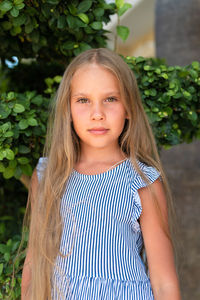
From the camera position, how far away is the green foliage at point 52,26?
192 centimetres

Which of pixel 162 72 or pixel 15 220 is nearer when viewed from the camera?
pixel 162 72

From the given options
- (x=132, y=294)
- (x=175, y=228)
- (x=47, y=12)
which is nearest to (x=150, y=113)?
(x=175, y=228)

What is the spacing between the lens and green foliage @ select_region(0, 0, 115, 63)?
1.92 m

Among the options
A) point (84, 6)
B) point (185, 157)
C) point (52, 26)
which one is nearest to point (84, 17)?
point (84, 6)

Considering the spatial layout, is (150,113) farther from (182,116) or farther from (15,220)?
(15,220)

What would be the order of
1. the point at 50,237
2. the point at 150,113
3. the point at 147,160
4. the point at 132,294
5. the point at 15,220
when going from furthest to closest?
the point at 15,220 < the point at 150,113 < the point at 147,160 < the point at 50,237 < the point at 132,294

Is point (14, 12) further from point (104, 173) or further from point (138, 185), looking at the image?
point (138, 185)

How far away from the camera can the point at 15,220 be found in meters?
2.67

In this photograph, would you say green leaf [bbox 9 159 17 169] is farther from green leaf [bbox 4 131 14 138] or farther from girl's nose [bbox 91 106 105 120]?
girl's nose [bbox 91 106 105 120]

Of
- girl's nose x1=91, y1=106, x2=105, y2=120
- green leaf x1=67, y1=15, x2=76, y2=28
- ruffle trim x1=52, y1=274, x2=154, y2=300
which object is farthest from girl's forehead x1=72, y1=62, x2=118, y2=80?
ruffle trim x1=52, y1=274, x2=154, y2=300

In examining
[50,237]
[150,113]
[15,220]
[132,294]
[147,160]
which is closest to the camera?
[132,294]

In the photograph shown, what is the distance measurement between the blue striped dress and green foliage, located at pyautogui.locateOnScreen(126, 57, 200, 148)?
0.36 meters

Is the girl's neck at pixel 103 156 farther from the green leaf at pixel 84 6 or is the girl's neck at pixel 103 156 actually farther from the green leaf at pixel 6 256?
the green leaf at pixel 84 6

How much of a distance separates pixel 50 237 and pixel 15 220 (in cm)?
103
